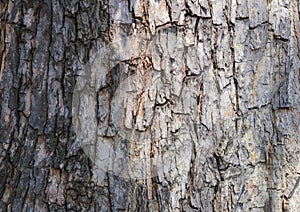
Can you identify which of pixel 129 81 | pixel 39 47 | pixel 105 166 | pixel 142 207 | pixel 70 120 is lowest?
Result: pixel 142 207

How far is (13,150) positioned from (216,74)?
0.63 m

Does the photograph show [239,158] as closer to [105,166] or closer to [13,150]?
[105,166]

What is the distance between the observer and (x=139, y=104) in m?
1.23

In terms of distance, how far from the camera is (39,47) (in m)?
1.28

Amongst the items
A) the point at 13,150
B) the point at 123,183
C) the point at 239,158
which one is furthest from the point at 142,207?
the point at 13,150

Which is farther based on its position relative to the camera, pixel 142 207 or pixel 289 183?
pixel 289 183

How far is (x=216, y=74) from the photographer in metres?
1.26

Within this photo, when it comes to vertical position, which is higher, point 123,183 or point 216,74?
point 216,74

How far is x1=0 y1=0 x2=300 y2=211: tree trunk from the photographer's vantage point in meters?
1.23

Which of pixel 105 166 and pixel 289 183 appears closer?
pixel 105 166

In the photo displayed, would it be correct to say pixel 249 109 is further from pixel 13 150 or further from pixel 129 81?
pixel 13 150

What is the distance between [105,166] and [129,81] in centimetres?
25

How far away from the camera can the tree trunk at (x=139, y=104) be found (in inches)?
48.4

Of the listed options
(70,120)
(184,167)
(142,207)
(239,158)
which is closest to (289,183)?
(239,158)
